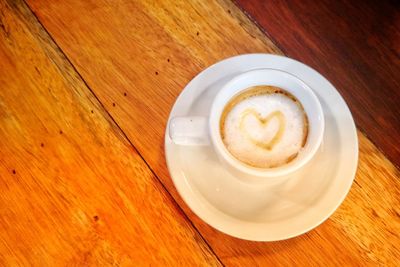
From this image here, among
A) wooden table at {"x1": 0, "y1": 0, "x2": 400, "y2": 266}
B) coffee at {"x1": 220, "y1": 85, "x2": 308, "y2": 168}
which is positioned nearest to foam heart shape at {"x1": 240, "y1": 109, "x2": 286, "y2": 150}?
coffee at {"x1": 220, "y1": 85, "x2": 308, "y2": 168}

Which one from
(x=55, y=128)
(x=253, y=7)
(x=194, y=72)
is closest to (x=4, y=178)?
(x=55, y=128)

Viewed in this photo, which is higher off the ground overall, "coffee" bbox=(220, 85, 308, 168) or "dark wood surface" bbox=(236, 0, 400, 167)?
"dark wood surface" bbox=(236, 0, 400, 167)

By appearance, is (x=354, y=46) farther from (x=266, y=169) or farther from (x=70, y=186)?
(x=70, y=186)

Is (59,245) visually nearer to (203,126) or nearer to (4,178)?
(4,178)

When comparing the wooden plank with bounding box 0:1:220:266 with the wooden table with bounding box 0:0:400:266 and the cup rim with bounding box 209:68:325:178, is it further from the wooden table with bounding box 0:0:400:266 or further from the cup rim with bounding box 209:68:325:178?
the cup rim with bounding box 209:68:325:178

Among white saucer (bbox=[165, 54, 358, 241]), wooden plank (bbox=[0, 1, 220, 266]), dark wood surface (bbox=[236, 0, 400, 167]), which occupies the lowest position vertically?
wooden plank (bbox=[0, 1, 220, 266])

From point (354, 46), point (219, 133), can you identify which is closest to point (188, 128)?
point (219, 133)

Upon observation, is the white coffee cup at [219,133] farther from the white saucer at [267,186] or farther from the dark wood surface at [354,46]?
the dark wood surface at [354,46]
